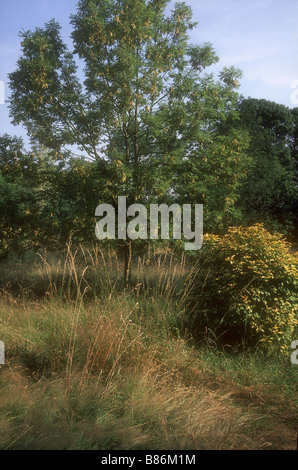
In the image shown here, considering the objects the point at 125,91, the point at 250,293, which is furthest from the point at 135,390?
the point at 125,91

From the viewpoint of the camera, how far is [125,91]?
7.52 meters

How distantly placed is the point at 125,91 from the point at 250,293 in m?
4.44

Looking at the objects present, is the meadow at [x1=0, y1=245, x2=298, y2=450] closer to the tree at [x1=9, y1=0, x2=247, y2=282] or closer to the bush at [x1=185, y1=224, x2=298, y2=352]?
the bush at [x1=185, y1=224, x2=298, y2=352]

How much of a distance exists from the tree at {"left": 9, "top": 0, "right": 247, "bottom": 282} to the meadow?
341 centimetres

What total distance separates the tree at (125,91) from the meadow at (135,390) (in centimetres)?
341

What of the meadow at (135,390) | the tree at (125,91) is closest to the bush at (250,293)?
the meadow at (135,390)

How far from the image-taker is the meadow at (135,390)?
304cm

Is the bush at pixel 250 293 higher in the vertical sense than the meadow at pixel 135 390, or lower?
higher

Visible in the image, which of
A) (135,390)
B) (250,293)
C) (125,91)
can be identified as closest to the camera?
(135,390)

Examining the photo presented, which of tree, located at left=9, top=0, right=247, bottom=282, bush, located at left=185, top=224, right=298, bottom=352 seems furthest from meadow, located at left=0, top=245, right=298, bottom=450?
tree, located at left=9, top=0, right=247, bottom=282

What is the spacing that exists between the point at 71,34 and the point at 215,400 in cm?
741

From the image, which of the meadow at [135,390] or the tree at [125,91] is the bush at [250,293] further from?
the tree at [125,91]

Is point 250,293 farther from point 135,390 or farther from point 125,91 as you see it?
point 125,91
